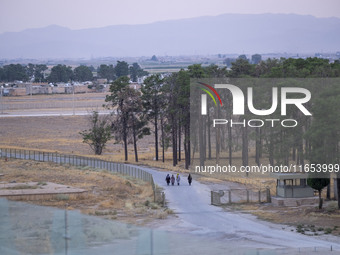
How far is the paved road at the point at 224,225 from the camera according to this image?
25281 mm

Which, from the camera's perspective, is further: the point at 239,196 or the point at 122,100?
the point at 122,100

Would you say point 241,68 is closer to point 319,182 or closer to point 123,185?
point 123,185

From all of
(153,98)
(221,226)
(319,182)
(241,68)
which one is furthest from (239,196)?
(241,68)

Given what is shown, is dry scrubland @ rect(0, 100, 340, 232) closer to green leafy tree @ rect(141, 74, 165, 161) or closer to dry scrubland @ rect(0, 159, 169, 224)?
dry scrubland @ rect(0, 159, 169, 224)

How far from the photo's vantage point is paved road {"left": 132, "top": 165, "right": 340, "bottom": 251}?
995 inches

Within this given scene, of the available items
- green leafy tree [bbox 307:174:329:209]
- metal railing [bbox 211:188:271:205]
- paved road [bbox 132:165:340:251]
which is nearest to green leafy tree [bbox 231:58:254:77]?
paved road [bbox 132:165:340:251]

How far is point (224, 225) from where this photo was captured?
3058 cm

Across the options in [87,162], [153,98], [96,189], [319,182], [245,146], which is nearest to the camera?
[319,182]

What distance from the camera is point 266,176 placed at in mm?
50406

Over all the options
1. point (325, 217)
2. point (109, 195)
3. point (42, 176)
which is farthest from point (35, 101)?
point (325, 217)

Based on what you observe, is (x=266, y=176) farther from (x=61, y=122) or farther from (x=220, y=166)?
(x=61, y=122)

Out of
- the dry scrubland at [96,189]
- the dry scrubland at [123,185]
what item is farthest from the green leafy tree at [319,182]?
the dry scrubland at [96,189]

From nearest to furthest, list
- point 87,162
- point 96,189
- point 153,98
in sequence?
1. point 96,189
2. point 87,162
3. point 153,98

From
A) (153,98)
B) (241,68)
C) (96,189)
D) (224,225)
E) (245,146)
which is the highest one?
(241,68)
